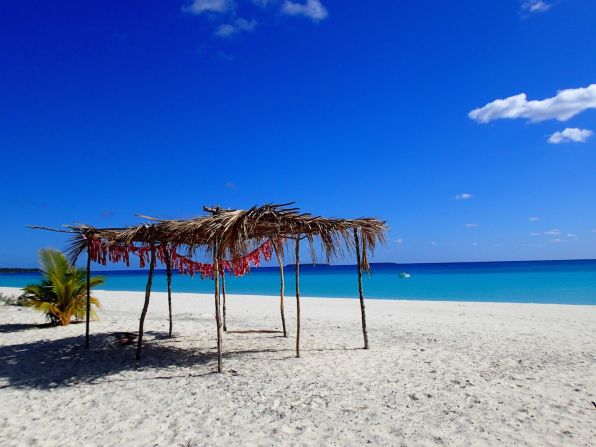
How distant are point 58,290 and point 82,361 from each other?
11.2 feet

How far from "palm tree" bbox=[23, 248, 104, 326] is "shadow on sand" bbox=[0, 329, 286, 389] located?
167 cm

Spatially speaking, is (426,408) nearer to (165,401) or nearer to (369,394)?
(369,394)

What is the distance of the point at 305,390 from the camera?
4.31 m

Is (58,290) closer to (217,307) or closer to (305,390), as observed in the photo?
(217,307)

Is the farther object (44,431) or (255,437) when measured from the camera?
(44,431)

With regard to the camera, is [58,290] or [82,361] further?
[58,290]

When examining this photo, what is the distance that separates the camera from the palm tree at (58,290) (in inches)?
342

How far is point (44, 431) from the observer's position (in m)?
3.55

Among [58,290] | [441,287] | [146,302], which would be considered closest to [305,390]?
[146,302]

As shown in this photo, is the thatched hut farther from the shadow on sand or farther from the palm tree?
the palm tree

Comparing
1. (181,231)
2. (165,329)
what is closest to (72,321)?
(165,329)

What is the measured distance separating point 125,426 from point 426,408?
2.64 meters

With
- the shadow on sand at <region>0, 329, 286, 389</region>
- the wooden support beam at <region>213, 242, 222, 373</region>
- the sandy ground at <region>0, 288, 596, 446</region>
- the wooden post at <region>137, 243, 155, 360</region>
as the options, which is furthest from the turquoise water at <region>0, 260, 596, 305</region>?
the wooden support beam at <region>213, 242, 222, 373</region>

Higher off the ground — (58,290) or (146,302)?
(58,290)
